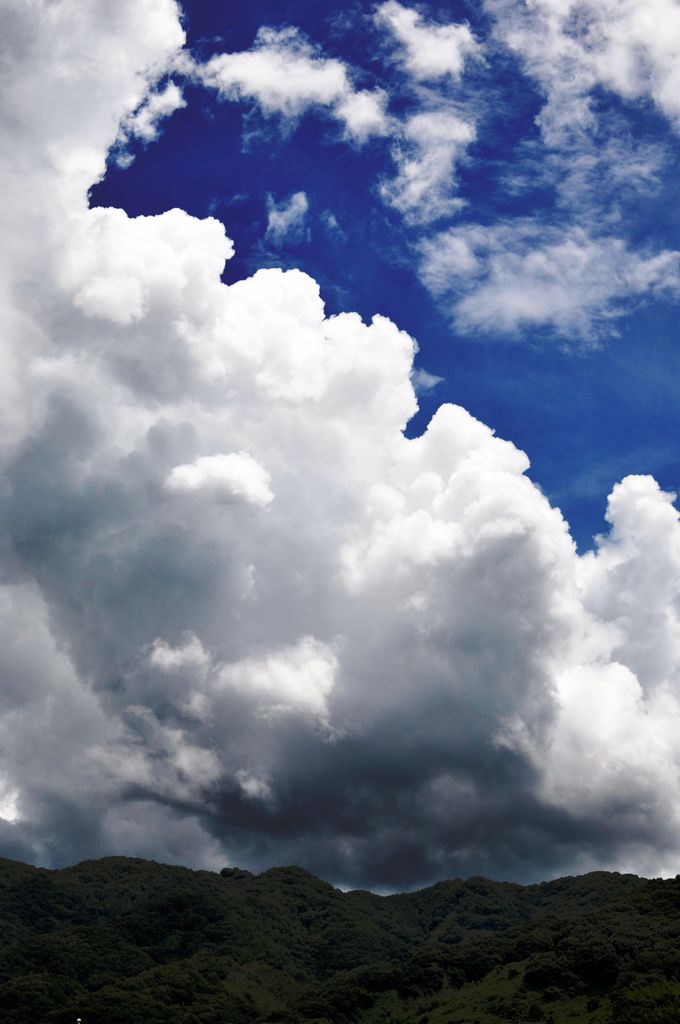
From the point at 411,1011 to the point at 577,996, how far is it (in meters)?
46.4

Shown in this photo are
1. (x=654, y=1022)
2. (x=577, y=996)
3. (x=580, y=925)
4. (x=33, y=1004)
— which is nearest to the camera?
(x=654, y=1022)

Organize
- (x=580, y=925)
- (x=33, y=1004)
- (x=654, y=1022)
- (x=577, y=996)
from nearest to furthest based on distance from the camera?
1. (x=654, y=1022)
2. (x=577, y=996)
3. (x=580, y=925)
4. (x=33, y=1004)

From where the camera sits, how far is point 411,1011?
603 ft

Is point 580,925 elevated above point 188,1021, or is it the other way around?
point 580,925

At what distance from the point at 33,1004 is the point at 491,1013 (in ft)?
322

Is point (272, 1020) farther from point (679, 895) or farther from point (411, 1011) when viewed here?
point (679, 895)

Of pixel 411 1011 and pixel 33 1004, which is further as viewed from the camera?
pixel 33 1004

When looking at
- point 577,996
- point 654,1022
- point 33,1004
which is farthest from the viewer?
point 33,1004

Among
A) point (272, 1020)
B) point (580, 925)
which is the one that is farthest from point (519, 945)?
point (272, 1020)

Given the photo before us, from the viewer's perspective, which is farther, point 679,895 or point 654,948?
point 679,895

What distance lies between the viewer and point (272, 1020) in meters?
189

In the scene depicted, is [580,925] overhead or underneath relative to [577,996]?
overhead

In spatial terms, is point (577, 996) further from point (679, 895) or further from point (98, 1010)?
point (98, 1010)

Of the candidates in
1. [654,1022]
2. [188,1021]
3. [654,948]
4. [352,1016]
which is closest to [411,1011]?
[352,1016]
